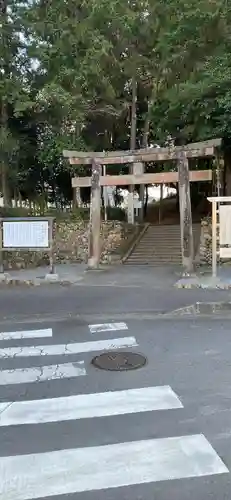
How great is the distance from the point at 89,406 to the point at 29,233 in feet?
25.4

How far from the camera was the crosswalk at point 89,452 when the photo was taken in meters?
2.92

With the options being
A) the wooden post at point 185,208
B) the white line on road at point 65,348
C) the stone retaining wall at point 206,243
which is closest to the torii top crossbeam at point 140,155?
the wooden post at point 185,208

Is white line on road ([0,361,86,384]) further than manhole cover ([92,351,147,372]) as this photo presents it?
No

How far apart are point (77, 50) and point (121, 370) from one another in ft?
46.4

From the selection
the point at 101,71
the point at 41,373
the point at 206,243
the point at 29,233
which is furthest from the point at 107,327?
the point at 101,71

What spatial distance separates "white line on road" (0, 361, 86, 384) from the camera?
15.6 ft

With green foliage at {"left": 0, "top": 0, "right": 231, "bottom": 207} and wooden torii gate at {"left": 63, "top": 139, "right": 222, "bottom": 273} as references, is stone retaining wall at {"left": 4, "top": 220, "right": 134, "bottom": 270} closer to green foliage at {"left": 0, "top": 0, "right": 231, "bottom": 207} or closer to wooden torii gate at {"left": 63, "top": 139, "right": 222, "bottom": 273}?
wooden torii gate at {"left": 63, "top": 139, "right": 222, "bottom": 273}

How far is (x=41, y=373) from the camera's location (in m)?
4.96

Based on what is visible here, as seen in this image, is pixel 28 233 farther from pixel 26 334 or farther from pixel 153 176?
pixel 26 334

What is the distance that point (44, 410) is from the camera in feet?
13.1

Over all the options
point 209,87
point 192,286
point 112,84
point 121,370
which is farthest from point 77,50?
point 121,370

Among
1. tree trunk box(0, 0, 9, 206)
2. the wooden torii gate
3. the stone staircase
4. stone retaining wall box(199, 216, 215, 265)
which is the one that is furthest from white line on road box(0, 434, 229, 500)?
tree trunk box(0, 0, 9, 206)

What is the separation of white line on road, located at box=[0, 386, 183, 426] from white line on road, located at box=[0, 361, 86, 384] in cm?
57

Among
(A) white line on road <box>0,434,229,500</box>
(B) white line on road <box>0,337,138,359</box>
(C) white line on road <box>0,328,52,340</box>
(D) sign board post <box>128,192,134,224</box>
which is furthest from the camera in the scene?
(D) sign board post <box>128,192,134,224</box>
